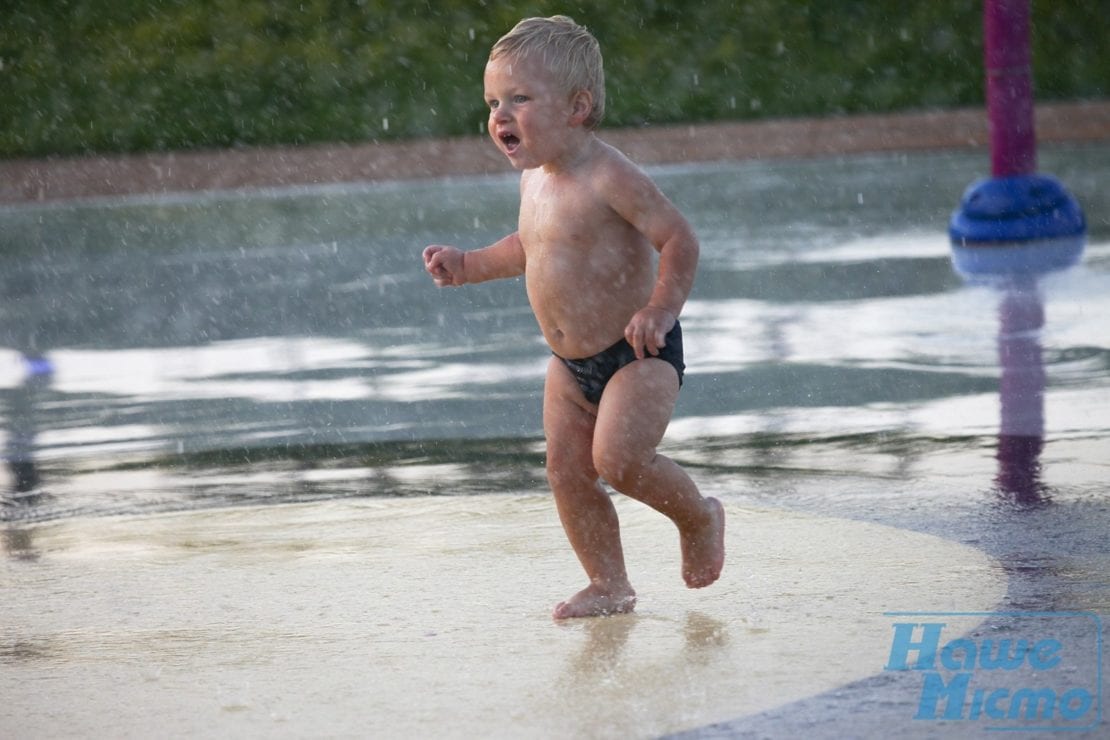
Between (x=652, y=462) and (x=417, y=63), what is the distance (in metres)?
21.1

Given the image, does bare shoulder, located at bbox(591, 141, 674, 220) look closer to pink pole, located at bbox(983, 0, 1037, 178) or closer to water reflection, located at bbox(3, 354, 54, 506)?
water reflection, located at bbox(3, 354, 54, 506)

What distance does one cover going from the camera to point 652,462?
12.6 feet

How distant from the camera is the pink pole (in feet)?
35.8

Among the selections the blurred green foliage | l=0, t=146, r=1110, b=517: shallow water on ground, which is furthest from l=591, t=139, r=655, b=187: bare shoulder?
the blurred green foliage

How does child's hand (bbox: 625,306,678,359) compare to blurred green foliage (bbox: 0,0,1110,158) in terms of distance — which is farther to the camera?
blurred green foliage (bbox: 0,0,1110,158)

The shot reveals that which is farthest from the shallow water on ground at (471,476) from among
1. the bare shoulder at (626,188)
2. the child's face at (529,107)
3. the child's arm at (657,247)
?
the child's face at (529,107)

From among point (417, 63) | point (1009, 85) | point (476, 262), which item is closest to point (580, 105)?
point (476, 262)

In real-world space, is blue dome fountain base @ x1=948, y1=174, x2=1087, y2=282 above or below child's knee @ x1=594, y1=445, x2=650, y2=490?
below

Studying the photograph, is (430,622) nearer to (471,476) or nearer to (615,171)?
(615,171)

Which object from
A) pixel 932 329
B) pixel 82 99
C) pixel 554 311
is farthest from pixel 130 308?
pixel 82 99

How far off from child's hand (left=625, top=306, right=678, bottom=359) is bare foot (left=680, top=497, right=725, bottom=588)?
1.42 feet

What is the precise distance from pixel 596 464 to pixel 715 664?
1.82 ft

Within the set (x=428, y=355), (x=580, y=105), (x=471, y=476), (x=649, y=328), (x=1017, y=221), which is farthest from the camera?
(x=1017, y=221)

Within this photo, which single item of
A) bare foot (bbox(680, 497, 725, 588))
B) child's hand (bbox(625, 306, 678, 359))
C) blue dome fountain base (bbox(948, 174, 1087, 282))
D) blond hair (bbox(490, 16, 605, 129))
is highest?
blond hair (bbox(490, 16, 605, 129))
